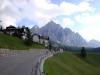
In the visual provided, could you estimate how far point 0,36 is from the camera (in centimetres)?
11600

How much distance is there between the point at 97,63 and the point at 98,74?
154ft

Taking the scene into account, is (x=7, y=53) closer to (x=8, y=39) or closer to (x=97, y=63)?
(x=8, y=39)

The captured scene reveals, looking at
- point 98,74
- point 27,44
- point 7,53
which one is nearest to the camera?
point 7,53

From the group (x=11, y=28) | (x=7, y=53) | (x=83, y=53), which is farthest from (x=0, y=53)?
(x=11, y=28)

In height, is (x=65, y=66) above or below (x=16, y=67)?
below

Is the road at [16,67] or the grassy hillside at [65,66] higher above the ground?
the road at [16,67]

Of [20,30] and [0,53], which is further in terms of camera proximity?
[20,30]

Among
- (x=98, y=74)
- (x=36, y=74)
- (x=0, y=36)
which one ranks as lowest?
(x=98, y=74)

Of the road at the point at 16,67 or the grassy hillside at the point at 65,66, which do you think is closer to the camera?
the road at the point at 16,67

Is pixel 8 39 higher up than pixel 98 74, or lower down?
higher up

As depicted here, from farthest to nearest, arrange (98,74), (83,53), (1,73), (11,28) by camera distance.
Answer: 1. (11,28)
2. (83,53)
3. (98,74)
4. (1,73)

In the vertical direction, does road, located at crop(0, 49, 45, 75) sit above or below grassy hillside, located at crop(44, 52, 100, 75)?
above

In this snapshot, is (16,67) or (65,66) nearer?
(16,67)

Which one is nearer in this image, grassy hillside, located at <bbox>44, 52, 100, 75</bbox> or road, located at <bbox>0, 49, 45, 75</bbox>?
road, located at <bbox>0, 49, 45, 75</bbox>
